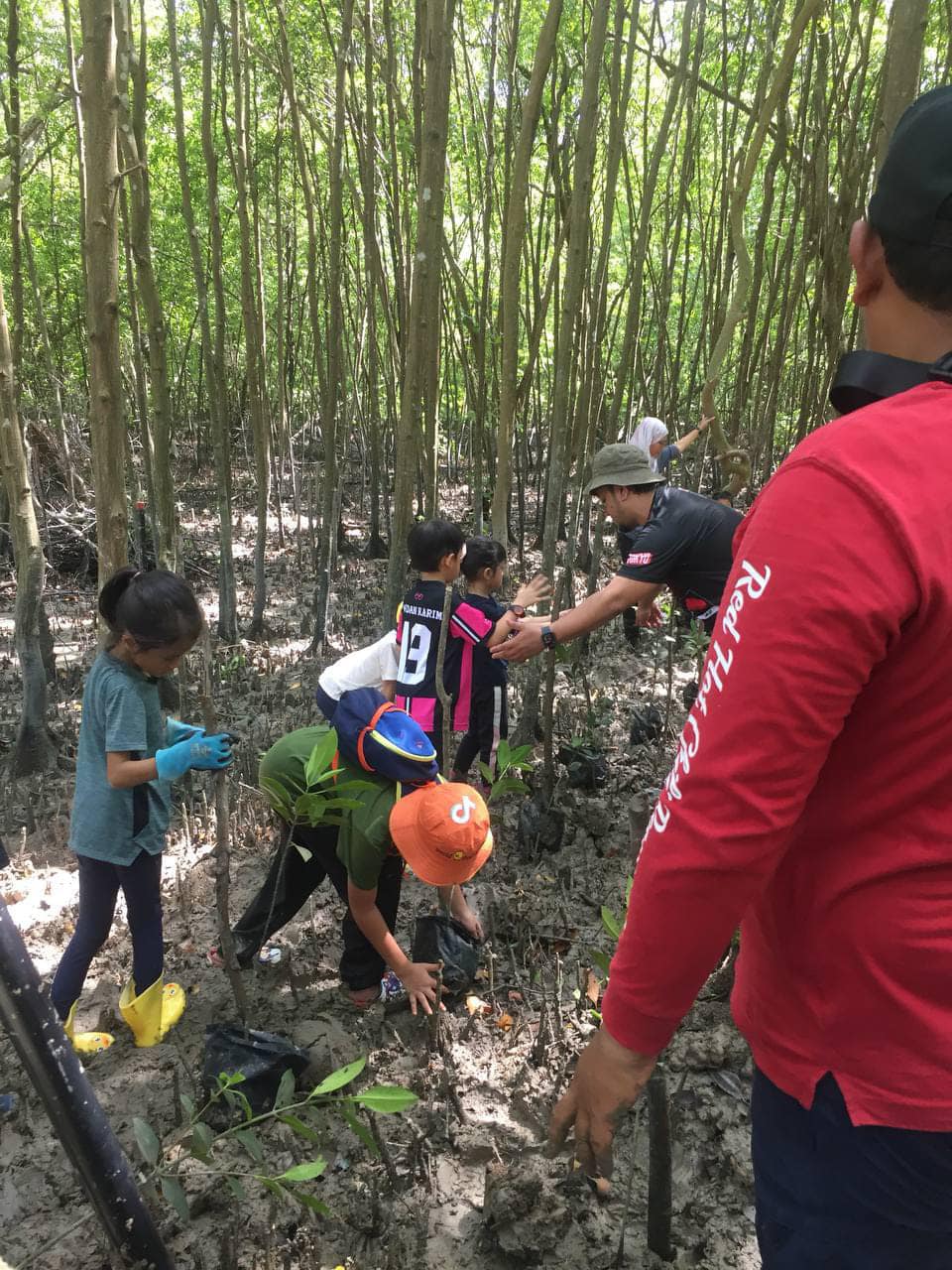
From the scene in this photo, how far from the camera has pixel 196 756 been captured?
1.63 metres

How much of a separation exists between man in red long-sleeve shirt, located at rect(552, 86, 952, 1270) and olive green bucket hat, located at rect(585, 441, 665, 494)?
83.4 inches

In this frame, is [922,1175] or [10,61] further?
[10,61]

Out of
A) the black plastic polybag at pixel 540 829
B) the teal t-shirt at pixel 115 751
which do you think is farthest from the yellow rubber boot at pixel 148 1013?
the black plastic polybag at pixel 540 829

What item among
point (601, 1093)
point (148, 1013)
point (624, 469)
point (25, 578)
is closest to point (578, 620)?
point (624, 469)

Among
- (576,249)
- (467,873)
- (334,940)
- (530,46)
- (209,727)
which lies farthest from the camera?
(530,46)

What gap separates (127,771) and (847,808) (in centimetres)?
158

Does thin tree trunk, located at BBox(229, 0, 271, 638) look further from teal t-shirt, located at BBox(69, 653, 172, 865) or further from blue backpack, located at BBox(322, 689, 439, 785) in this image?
blue backpack, located at BBox(322, 689, 439, 785)

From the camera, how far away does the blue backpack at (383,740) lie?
5.94 feet

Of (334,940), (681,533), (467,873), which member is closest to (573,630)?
(681,533)

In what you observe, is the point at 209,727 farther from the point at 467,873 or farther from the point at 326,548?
the point at 326,548

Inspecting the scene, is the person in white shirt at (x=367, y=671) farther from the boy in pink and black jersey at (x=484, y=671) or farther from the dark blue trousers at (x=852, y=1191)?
the dark blue trousers at (x=852, y=1191)

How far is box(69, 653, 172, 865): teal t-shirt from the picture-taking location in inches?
70.6

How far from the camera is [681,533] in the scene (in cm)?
258

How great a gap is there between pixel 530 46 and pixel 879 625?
7.80 m
